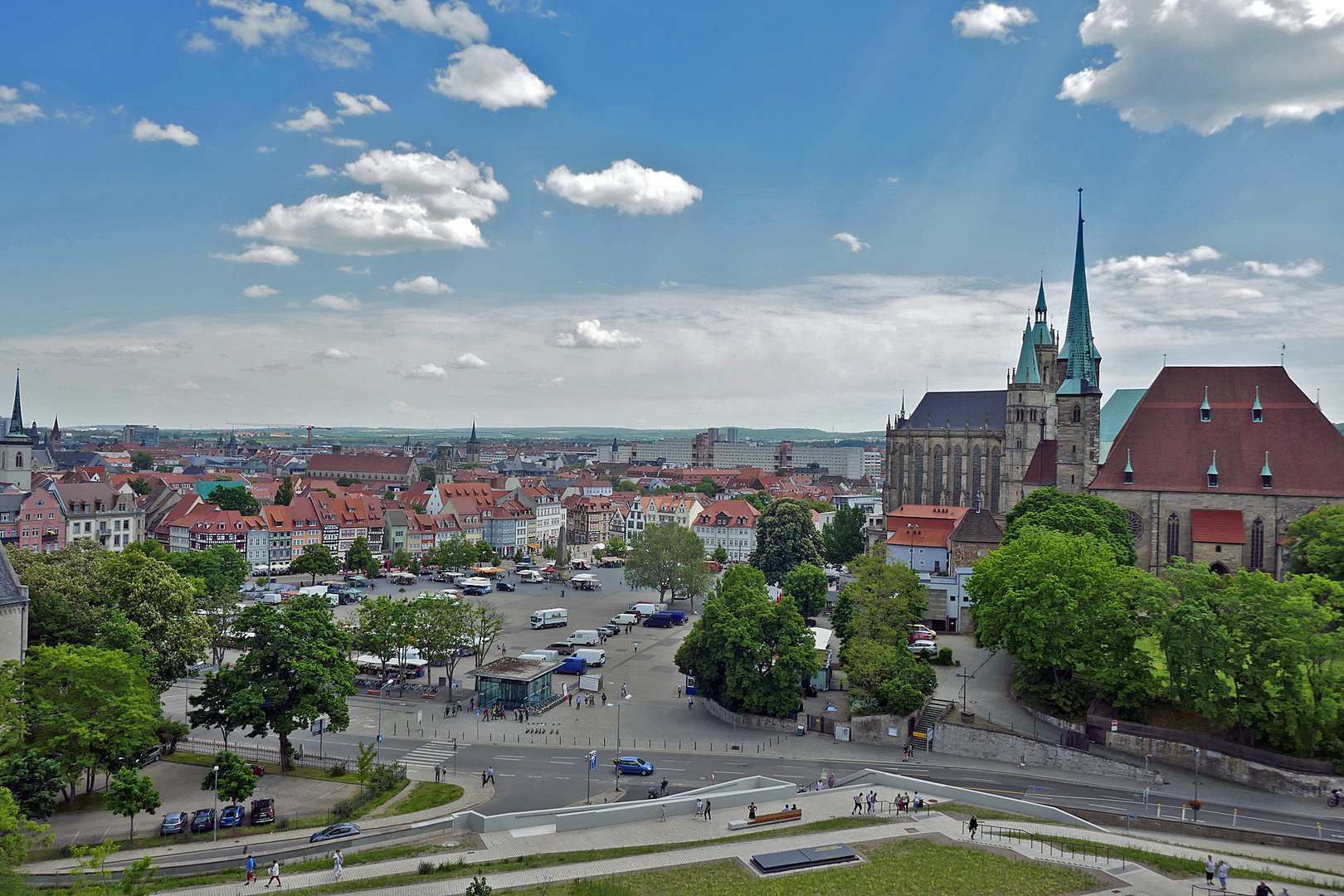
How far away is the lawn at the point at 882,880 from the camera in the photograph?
2750 centimetres

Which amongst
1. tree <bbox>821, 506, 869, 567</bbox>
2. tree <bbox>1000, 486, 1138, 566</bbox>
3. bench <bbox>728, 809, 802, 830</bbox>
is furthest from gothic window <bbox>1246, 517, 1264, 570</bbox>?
bench <bbox>728, 809, 802, 830</bbox>

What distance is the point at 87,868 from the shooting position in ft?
98.1

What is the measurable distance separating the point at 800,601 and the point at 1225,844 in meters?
39.0

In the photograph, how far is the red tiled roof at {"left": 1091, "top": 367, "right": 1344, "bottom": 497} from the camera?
221ft

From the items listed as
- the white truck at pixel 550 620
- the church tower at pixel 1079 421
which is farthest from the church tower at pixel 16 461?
the church tower at pixel 1079 421

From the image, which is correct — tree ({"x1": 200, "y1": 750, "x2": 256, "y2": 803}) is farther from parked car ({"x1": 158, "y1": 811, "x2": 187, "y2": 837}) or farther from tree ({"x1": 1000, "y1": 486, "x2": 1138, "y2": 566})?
tree ({"x1": 1000, "y1": 486, "x2": 1138, "y2": 566})

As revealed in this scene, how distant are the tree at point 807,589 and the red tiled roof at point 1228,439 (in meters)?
24.3

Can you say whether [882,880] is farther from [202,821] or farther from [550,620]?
[550,620]

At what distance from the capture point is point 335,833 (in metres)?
32.6

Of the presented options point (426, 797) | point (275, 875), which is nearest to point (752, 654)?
point (426, 797)

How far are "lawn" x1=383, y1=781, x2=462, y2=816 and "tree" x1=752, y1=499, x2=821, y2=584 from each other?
5215cm

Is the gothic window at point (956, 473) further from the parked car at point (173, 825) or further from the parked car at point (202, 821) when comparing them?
the parked car at point (173, 825)

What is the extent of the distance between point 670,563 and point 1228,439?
156 feet

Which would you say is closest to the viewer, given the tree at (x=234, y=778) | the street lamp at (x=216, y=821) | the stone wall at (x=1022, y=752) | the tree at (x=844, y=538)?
the street lamp at (x=216, y=821)
